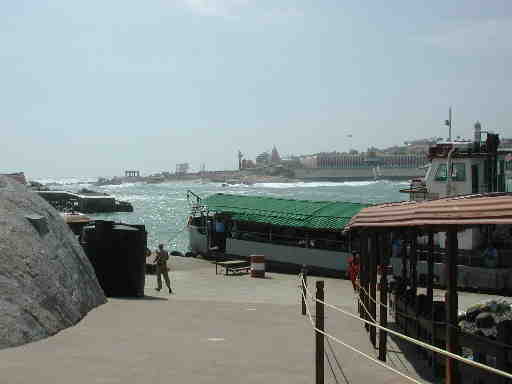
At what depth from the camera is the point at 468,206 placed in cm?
640

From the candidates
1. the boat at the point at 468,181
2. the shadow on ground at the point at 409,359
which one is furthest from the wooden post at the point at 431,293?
the boat at the point at 468,181

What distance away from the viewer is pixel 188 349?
9711mm

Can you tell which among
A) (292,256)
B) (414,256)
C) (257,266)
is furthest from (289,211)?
(414,256)

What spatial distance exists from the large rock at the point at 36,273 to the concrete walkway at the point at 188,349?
292 mm

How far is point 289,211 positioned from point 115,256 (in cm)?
1660

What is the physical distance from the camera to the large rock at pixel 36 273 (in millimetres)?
9766

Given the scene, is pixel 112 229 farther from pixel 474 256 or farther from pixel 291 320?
pixel 474 256

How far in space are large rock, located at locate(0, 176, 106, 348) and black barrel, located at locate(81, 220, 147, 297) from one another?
1.23 meters

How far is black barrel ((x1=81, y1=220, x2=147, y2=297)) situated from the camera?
15.3 m

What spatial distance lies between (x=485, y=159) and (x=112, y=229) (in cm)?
1720

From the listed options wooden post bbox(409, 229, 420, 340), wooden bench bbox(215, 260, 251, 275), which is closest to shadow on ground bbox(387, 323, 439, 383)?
wooden post bbox(409, 229, 420, 340)

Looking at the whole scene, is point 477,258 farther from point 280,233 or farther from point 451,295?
point 451,295

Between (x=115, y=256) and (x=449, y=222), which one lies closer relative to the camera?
(x=449, y=222)

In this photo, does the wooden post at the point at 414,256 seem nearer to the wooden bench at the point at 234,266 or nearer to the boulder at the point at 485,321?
the boulder at the point at 485,321
